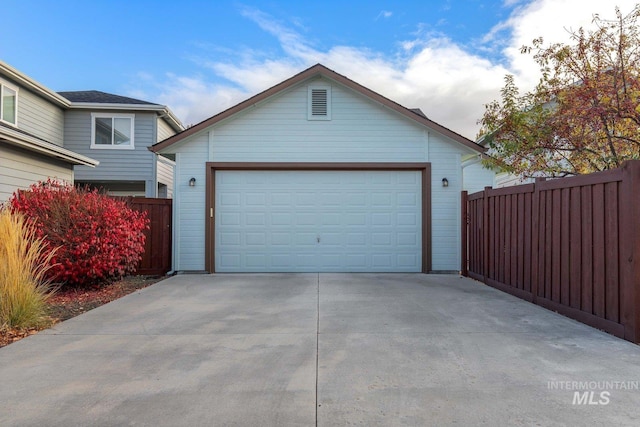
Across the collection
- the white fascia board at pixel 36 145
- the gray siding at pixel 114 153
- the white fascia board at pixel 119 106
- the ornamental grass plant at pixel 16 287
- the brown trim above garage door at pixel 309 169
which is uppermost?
the white fascia board at pixel 119 106

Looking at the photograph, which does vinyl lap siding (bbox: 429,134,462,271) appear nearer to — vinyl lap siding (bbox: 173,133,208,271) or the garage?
the garage

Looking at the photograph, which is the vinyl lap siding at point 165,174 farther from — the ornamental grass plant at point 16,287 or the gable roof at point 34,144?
the ornamental grass plant at point 16,287

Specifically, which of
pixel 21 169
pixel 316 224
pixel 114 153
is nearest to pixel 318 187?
pixel 316 224

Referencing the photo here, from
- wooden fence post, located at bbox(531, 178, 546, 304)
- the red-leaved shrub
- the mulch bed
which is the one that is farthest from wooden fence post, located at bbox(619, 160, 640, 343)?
the red-leaved shrub

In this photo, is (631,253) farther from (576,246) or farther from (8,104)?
(8,104)

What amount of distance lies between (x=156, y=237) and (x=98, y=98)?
8.96 metres

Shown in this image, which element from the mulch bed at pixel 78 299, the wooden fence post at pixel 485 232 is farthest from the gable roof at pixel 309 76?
the mulch bed at pixel 78 299

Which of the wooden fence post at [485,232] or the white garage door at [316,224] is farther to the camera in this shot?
the white garage door at [316,224]

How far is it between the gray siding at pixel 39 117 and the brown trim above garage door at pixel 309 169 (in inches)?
284

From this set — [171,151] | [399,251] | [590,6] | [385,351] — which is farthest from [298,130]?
[385,351]

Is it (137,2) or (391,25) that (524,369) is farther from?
(137,2)

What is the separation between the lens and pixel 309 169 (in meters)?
9.41

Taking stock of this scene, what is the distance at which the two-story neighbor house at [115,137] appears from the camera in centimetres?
1434

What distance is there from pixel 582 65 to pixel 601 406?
6271 millimetres
